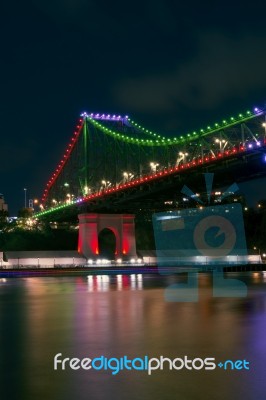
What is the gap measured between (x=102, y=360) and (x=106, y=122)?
92.8 metres

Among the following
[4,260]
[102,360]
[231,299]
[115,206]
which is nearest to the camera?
[102,360]

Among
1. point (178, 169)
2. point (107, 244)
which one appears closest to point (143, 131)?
point (107, 244)

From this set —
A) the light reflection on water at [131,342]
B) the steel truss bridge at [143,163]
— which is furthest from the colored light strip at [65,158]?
the light reflection on water at [131,342]

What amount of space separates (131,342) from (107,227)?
76.7 m

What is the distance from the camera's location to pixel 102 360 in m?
Answer: 12.0

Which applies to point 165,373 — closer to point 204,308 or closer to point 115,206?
point 204,308

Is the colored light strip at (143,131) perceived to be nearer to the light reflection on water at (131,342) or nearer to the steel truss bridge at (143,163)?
the steel truss bridge at (143,163)

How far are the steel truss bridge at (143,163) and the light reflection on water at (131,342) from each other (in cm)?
3515

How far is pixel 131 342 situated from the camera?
14.1 meters

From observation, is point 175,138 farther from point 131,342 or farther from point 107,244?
point 131,342

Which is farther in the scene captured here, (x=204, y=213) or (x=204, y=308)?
(x=204, y=213)

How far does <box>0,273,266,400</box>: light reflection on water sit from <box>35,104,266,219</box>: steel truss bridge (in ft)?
115

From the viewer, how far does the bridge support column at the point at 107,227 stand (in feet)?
288


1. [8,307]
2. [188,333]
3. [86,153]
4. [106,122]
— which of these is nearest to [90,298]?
[8,307]
